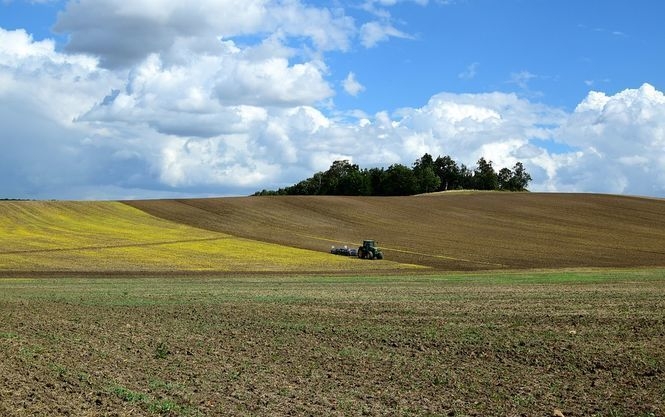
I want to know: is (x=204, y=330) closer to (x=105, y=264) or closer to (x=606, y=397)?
(x=606, y=397)

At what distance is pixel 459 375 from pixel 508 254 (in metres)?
55.6

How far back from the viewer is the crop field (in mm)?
12469

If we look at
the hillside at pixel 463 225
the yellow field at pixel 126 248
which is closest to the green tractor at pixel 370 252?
the yellow field at pixel 126 248

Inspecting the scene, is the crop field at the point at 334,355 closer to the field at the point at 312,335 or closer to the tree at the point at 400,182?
the field at the point at 312,335

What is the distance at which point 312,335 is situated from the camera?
20.4m

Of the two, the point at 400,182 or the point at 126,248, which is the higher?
the point at 400,182

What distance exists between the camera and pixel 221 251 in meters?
64.7

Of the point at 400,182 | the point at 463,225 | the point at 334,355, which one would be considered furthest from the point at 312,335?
the point at 400,182

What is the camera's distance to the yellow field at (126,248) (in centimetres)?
5641

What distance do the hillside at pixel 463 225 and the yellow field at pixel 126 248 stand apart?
474 cm

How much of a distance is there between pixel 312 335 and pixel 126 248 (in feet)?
154

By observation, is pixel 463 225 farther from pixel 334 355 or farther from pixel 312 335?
pixel 334 355

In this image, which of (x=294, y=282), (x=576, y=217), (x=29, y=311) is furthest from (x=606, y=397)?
(x=576, y=217)

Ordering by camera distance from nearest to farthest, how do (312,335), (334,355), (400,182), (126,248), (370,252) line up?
(334,355) < (312,335) < (126,248) < (370,252) < (400,182)
